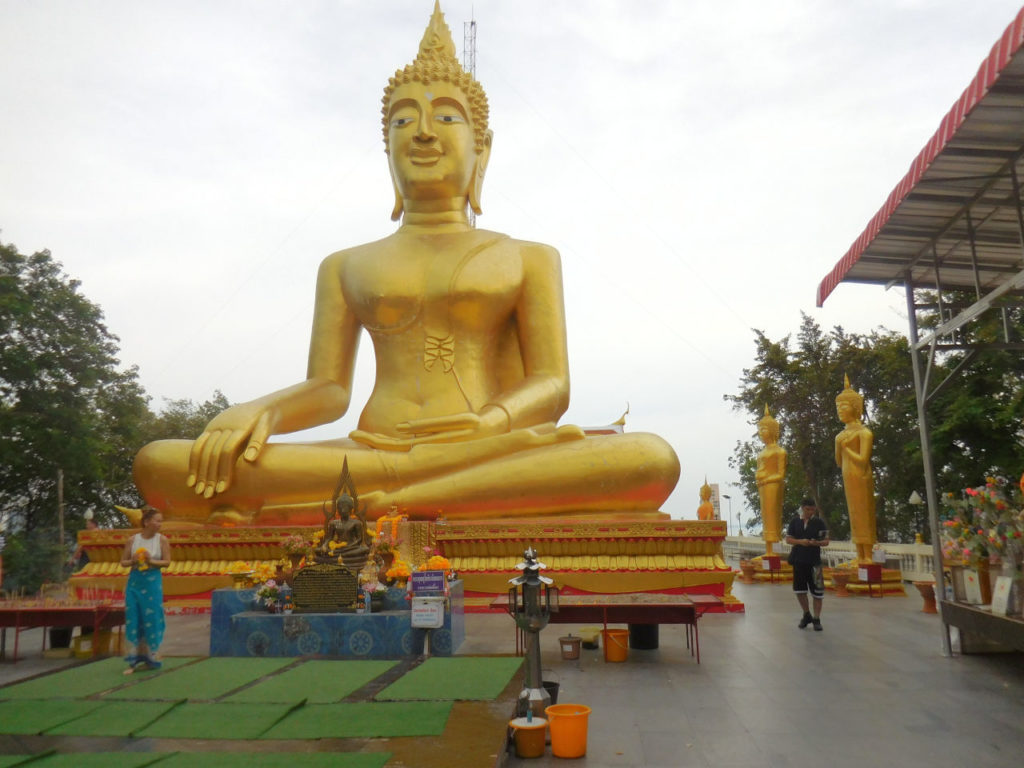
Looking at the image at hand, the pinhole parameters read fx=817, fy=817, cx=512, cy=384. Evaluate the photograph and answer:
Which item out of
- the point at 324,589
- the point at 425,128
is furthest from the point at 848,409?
the point at 324,589

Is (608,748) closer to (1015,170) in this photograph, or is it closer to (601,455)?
(1015,170)

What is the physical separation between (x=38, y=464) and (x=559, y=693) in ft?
50.0

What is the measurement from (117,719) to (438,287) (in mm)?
7021

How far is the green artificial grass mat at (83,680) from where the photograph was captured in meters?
4.64

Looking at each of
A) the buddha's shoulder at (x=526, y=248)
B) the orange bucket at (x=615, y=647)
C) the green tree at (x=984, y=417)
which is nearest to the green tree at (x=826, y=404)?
the green tree at (x=984, y=417)

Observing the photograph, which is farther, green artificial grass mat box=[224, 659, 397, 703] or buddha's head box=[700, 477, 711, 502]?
buddha's head box=[700, 477, 711, 502]

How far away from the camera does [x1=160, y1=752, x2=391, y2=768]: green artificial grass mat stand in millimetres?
3182

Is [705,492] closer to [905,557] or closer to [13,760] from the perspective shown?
[905,557]

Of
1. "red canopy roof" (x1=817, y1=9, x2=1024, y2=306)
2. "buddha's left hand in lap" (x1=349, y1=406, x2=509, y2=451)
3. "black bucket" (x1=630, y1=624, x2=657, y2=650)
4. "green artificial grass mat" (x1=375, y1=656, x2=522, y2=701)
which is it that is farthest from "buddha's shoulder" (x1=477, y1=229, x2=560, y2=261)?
"green artificial grass mat" (x1=375, y1=656, x2=522, y2=701)

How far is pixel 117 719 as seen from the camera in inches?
156

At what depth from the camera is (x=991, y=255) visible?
260 inches

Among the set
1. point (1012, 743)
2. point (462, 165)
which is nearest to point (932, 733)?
point (1012, 743)

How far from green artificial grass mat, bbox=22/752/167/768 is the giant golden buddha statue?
18.5 feet

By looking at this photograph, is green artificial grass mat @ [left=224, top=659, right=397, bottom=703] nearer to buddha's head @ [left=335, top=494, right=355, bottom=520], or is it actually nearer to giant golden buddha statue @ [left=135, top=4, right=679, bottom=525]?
buddha's head @ [left=335, top=494, right=355, bottom=520]
